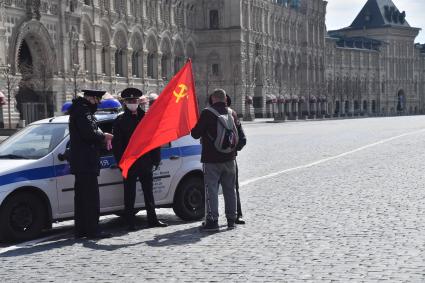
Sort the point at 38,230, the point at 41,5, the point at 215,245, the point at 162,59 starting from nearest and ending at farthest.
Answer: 1. the point at 215,245
2. the point at 38,230
3. the point at 41,5
4. the point at 162,59

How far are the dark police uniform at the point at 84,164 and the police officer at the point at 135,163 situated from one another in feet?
2.16

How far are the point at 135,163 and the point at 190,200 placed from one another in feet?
4.41

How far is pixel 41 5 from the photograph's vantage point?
5572cm

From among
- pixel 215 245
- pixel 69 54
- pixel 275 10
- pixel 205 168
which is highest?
pixel 275 10

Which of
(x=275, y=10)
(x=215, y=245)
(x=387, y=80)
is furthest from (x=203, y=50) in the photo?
(x=215, y=245)

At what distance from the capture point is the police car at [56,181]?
992cm

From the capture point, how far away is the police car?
9.92 metres

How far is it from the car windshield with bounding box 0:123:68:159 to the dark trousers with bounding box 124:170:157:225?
1099 mm

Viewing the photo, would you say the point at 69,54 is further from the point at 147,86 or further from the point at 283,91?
the point at 283,91

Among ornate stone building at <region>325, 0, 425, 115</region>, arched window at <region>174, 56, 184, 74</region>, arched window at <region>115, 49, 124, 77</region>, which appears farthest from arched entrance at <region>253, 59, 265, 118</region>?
ornate stone building at <region>325, 0, 425, 115</region>

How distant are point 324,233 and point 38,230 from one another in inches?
143

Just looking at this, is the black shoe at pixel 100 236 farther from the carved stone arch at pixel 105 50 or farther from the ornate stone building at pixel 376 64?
the ornate stone building at pixel 376 64

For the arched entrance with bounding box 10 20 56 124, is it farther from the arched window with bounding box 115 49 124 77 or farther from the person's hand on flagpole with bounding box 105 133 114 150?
the person's hand on flagpole with bounding box 105 133 114 150

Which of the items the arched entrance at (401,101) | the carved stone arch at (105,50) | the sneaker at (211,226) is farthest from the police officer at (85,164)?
the arched entrance at (401,101)
